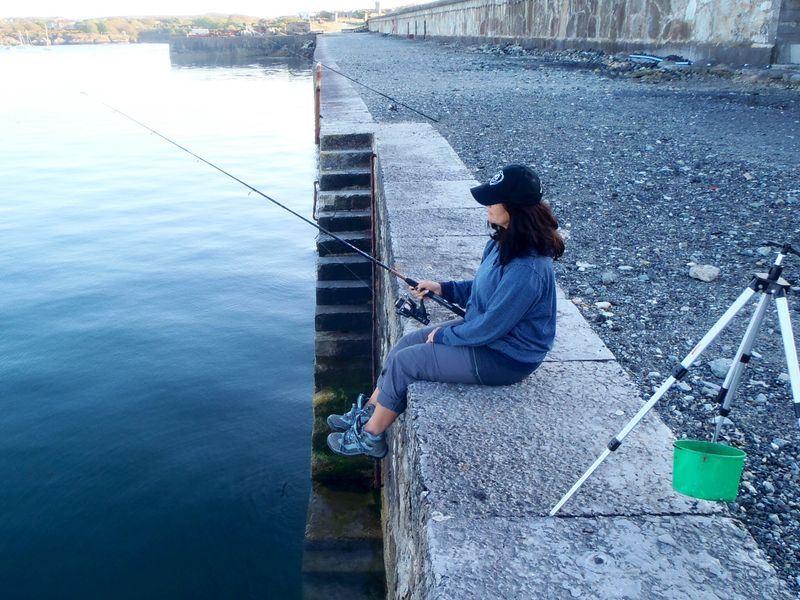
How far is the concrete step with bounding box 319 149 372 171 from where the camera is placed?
27.6 feet

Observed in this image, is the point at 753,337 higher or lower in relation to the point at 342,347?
higher

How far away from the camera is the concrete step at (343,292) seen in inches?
309

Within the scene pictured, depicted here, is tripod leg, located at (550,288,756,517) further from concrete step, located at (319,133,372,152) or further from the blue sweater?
concrete step, located at (319,133,372,152)

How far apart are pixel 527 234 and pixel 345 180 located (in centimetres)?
563

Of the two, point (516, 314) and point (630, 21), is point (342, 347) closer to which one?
point (516, 314)

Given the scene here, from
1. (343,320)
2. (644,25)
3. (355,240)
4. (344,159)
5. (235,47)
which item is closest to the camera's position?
(343,320)

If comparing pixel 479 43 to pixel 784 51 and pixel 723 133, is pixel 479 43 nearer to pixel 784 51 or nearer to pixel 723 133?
pixel 784 51

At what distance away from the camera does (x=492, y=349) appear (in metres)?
2.95

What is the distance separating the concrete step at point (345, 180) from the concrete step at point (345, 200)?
0.13 m

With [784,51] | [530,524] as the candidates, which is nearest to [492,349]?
[530,524]

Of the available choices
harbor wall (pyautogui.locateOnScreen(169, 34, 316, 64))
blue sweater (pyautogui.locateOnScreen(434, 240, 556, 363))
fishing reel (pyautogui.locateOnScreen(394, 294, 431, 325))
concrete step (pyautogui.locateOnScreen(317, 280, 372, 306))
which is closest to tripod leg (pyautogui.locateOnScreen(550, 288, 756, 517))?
blue sweater (pyautogui.locateOnScreen(434, 240, 556, 363))

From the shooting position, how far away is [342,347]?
7.45 meters

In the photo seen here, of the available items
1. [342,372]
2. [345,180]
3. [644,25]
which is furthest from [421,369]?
[644,25]

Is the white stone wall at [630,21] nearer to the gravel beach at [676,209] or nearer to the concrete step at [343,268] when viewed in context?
the gravel beach at [676,209]
